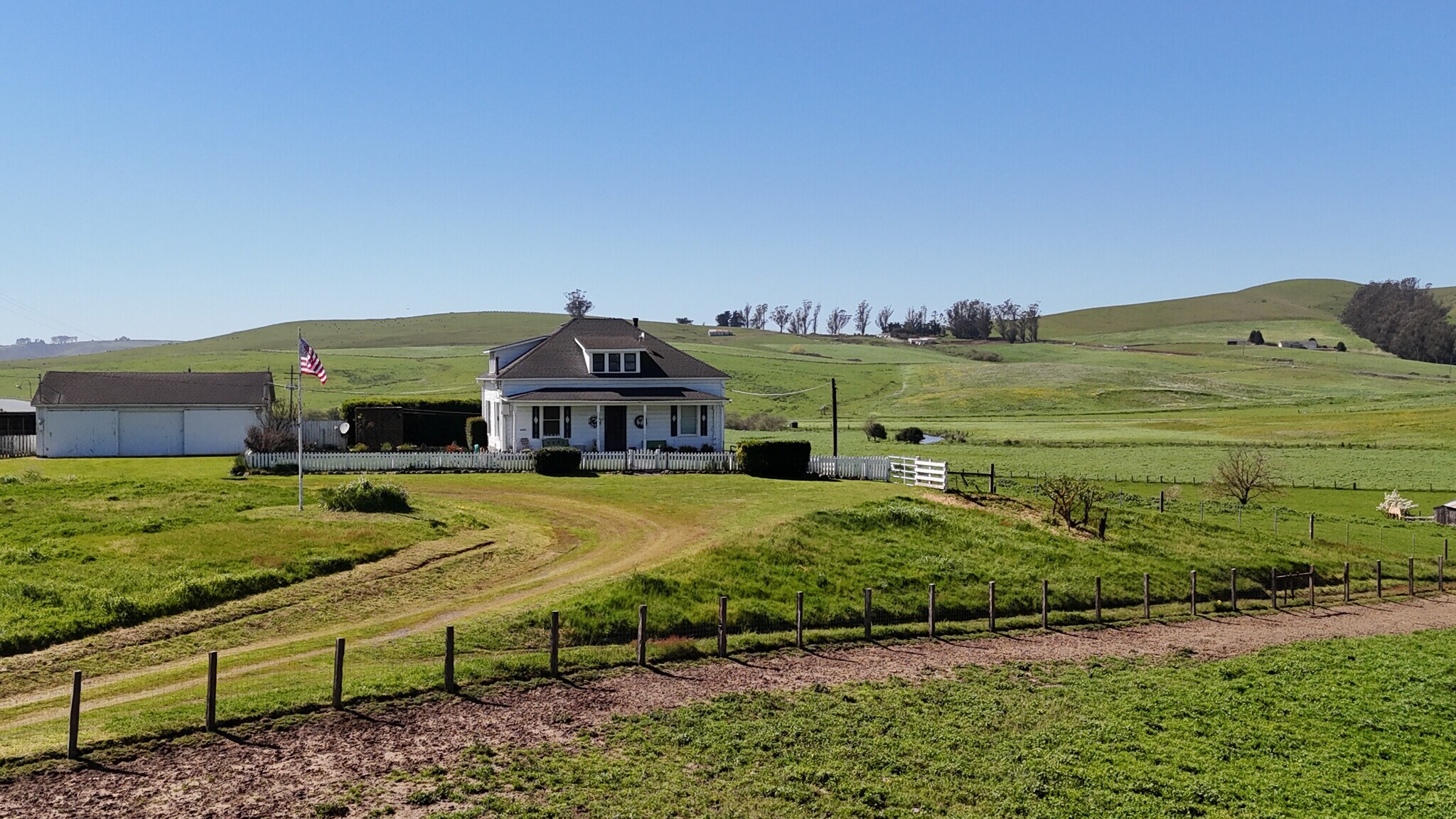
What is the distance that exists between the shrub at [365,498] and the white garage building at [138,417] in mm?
28343

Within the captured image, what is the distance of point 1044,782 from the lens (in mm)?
15391

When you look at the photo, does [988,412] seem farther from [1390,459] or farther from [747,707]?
[747,707]

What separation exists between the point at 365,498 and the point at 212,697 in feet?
61.4

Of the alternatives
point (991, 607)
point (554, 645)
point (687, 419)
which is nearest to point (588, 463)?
point (687, 419)

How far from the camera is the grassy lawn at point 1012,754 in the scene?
14.4m

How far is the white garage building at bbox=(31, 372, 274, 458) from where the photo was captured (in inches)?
2243

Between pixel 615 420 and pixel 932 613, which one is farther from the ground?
pixel 615 420

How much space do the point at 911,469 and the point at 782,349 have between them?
135 m

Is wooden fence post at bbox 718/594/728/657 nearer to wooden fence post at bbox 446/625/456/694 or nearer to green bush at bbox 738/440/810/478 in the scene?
wooden fence post at bbox 446/625/456/694

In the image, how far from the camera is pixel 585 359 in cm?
5756

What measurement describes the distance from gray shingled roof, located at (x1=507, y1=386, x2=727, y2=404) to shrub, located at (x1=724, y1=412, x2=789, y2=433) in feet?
125

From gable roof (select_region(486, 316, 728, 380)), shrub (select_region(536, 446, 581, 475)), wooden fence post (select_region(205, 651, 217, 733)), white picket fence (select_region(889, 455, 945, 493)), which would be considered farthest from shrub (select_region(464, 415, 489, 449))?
wooden fence post (select_region(205, 651, 217, 733))

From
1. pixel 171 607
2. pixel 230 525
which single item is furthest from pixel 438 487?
pixel 171 607

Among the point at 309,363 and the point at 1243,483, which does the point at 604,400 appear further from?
the point at 1243,483
